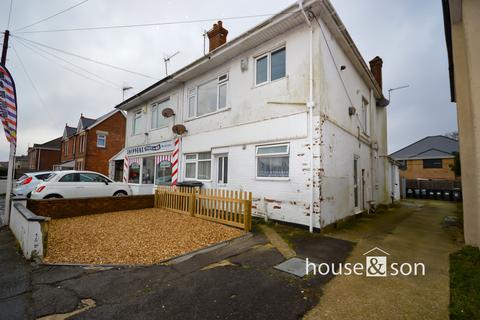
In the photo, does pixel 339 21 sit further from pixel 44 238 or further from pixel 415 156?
pixel 415 156

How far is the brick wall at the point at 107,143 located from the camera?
79.0 ft

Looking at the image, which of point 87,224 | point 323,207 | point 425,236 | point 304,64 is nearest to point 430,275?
point 323,207

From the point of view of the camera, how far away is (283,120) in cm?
752

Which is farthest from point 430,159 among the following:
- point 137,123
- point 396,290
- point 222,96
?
point 137,123

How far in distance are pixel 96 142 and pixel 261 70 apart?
23099 mm

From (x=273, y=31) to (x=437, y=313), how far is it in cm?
814

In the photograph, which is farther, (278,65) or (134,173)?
(134,173)

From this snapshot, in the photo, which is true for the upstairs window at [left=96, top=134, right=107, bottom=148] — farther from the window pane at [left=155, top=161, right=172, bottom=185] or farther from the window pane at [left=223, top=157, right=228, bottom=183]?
the window pane at [left=223, top=157, right=228, bottom=183]

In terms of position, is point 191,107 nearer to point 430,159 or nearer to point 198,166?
point 198,166

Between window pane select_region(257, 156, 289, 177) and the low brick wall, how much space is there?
5272 millimetres

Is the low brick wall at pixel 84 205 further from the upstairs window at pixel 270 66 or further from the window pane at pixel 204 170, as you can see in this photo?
the upstairs window at pixel 270 66

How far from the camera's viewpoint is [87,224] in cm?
682

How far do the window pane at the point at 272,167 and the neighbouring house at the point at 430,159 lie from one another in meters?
29.5

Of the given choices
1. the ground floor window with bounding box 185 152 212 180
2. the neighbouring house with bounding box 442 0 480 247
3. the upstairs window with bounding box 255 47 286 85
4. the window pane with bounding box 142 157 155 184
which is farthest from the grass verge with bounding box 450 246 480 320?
the window pane with bounding box 142 157 155 184
